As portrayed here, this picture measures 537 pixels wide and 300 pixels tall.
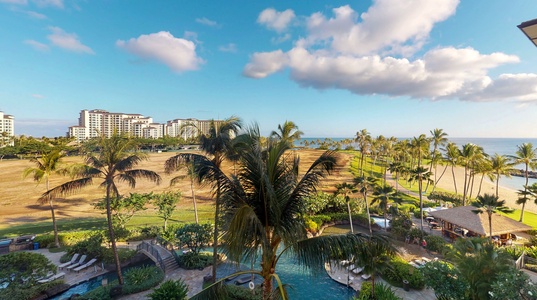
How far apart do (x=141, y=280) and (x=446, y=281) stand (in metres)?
17.2

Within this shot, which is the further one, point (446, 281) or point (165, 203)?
point (165, 203)

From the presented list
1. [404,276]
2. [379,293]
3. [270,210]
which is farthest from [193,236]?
[270,210]

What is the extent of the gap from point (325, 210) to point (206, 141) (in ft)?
74.3

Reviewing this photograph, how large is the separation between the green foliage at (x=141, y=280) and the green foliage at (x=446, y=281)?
51.9 feet

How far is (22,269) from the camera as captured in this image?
16812 millimetres

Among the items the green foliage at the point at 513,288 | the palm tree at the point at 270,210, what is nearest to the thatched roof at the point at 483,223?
the green foliage at the point at 513,288

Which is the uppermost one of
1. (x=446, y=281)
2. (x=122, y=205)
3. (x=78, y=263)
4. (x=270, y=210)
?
(x=270, y=210)

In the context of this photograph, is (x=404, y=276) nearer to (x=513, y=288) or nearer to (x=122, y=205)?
(x=513, y=288)

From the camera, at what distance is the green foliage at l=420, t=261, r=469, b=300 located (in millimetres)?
10625

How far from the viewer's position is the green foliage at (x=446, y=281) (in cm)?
A: 1062

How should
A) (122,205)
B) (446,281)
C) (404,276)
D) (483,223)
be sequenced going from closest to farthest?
(446,281), (404,276), (483,223), (122,205)

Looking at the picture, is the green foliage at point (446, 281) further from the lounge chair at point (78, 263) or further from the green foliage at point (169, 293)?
the lounge chair at point (78, 263)

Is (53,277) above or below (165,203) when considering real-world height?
below

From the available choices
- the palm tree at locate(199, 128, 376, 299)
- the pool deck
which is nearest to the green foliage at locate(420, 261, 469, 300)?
the pool deck
